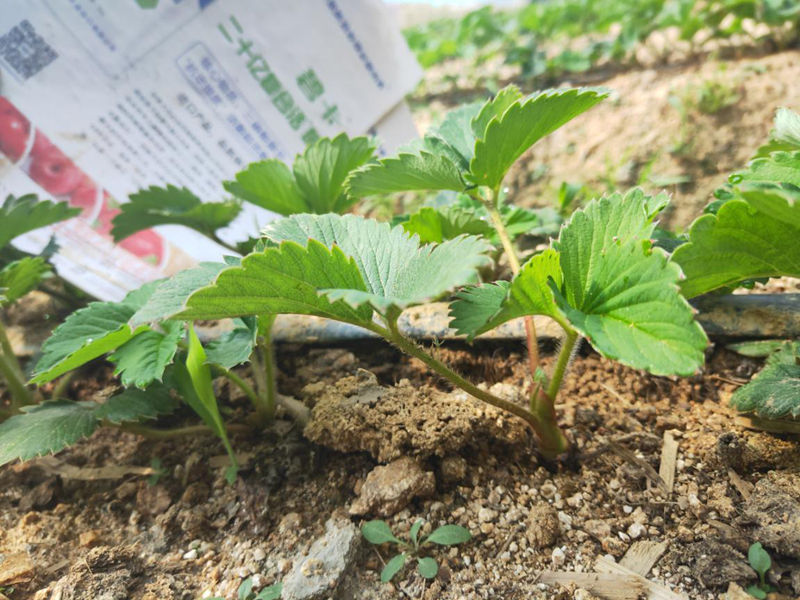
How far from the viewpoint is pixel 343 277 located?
0.61 meters

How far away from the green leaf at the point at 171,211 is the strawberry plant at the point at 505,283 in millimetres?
459

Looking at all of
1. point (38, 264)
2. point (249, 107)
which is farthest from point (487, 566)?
point (249, 107)

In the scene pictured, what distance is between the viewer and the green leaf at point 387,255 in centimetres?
54

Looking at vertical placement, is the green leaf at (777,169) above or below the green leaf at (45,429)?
below

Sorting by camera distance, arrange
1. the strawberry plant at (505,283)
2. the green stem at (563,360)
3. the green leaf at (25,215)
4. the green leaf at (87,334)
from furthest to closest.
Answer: the green leaf at (25,215), the green leaf at (87,334), the green stem at (563,360), the strawberry plant at (505,283)

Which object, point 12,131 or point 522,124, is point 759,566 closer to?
point 522,124

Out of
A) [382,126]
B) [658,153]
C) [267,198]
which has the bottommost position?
[658,153]

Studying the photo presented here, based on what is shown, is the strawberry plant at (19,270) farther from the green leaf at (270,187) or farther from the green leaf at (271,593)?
the green leaf at (271,593)

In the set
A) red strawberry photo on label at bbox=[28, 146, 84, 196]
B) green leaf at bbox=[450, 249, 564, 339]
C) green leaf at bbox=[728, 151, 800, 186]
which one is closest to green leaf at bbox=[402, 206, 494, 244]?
green leaf at bbox=[450, 249, 564, 339]

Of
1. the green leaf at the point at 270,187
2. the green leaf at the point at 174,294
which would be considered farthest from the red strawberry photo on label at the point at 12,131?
the green leaf at the point at 174,294

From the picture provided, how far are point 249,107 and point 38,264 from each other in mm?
743

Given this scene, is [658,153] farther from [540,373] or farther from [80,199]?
[80,199]

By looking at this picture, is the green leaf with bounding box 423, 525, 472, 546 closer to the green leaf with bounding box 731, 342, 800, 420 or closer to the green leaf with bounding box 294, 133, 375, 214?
the green leaf with bounding box 731, 342, 800, 420

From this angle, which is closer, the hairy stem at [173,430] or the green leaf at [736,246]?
the green leaf at [736,246]
